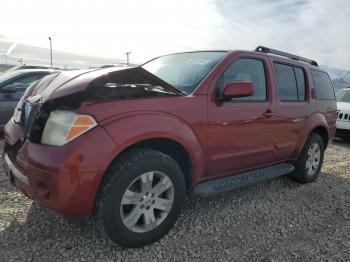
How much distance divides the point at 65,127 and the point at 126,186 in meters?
0.64

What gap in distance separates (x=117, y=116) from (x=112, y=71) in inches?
20.3

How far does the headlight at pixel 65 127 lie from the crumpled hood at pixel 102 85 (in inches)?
7.9

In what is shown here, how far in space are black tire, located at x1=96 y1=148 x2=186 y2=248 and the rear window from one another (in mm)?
3232

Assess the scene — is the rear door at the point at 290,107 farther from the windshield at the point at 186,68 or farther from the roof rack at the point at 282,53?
the windshield at the point at 186,68

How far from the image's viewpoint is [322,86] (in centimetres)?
566

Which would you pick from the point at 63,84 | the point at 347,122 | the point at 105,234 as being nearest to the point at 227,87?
the point at 63,84

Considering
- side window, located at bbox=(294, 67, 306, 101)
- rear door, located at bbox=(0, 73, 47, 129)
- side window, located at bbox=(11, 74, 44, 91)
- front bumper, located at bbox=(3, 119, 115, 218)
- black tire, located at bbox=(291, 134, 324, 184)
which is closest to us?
front bumper, located at bbox=(3, 119, 115, 218)

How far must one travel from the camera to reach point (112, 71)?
312cm

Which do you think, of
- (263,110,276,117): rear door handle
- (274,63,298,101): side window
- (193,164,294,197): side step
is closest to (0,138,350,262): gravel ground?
(193,164,294,197): side step

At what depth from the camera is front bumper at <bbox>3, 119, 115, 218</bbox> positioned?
2.58 m

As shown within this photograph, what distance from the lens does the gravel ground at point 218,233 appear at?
299 cm

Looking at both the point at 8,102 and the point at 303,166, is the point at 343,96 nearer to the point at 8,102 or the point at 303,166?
the point at 303,166

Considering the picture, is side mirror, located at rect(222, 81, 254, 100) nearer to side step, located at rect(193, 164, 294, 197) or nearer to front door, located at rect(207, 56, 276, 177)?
front door, located at rect(207, 56, 276, 177)

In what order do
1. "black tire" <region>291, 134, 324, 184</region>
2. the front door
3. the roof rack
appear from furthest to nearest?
"black tire" <region>291, 134, 324, 184</region>, the roof rack, the front door
